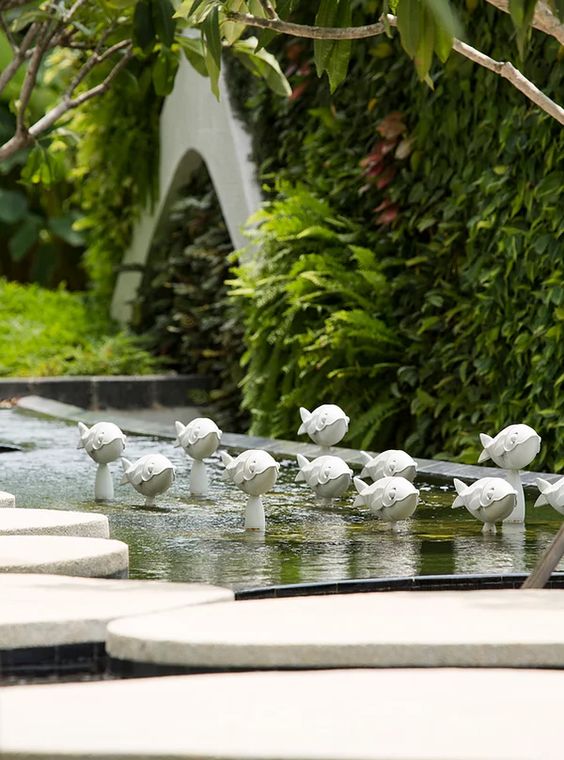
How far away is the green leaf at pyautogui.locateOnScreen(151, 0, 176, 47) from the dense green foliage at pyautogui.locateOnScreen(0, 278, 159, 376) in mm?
7848

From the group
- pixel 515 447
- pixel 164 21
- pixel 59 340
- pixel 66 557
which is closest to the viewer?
pixel 66 557

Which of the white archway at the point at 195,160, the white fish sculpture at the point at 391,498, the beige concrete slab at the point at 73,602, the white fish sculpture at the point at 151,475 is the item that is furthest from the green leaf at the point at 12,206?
the beige concrete slab at the point at 73,602

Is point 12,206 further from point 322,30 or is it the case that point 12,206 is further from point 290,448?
point 322,30

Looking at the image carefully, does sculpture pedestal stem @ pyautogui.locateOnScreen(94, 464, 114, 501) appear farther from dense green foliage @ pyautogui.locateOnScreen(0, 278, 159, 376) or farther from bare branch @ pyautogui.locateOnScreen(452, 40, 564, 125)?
dense green foliage @ pyautogui.locateOnScreen(0, 278, 159, 376)

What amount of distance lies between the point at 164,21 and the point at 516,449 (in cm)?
332

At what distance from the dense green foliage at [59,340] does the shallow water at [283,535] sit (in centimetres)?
810

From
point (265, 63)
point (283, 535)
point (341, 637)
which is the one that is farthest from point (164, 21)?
point (341, 637)

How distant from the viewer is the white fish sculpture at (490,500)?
458 cm

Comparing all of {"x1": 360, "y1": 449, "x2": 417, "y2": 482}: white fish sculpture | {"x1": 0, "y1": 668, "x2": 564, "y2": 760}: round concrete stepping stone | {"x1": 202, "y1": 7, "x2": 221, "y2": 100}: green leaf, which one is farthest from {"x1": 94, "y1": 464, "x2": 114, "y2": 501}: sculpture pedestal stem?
{"x1": 0, "y1": 668, "x2": 564, "y2": 760}: round concrete stepping stone

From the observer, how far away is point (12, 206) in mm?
21688

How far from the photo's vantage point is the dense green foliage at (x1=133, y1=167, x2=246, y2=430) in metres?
13.8

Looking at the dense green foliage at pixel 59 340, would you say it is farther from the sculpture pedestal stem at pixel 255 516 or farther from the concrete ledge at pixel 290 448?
the sculpture pedestal stem at pixel 255 516

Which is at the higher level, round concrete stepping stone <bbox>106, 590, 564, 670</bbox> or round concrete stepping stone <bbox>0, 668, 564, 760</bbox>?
round concrete stepping stone <bbox>106, 590, 564, 670</bbox>

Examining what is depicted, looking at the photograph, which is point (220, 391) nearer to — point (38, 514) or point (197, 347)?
point (197, 347)
